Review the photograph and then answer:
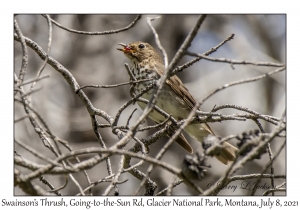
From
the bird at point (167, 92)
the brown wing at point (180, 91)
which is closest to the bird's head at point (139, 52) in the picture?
the bird at point (167, 92)

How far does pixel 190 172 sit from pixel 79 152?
53 cm

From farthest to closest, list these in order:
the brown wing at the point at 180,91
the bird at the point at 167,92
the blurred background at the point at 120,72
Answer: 1. the blurred background at the point at 120,72
2. the brown wing at the point at 180,91
3. the bird at the point at 167,92

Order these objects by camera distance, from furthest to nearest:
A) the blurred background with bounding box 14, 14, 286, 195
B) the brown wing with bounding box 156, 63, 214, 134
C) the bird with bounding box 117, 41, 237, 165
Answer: the blurred background with bounding box 14, 14, 286, 195
the brown wing with bounding box 156, 63, 214, 134
the bird with bounding box 117, 41, 237, 165

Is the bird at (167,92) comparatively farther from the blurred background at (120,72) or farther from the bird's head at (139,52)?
the blurred background at (120,72)

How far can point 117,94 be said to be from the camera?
29.8ft

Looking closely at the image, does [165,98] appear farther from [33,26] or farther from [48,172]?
[33,26]

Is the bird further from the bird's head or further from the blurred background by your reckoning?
the blurred background

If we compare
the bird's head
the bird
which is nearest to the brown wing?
the bird

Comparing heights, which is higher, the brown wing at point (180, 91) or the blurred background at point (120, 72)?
the blurred background at point (120, 72)

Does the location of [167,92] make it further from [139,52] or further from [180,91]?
[139,52]

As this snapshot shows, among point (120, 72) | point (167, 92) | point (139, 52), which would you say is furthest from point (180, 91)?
point (120, 72)

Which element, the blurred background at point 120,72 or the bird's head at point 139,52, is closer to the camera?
Answer: the bird's head at point 139,52

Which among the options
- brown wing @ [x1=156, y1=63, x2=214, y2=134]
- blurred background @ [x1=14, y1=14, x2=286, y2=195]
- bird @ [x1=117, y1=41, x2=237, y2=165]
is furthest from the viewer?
blurred background @ [x1=14, y1=14, x2=286, y2=195]
